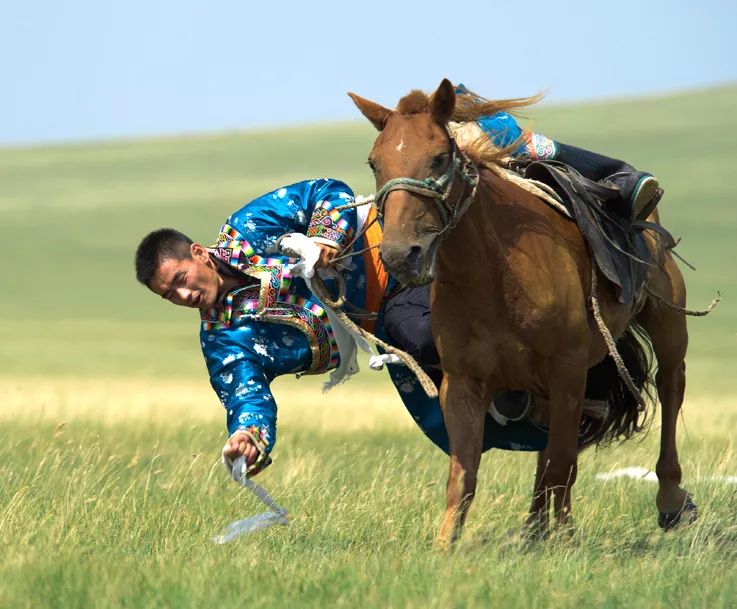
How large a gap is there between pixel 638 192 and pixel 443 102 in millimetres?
1785

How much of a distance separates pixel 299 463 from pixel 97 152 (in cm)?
4642

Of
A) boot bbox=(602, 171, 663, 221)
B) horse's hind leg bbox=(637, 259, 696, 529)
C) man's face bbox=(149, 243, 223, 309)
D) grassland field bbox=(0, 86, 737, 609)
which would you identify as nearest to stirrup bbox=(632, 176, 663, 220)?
boot bbox=(602, 171, 663, 221)

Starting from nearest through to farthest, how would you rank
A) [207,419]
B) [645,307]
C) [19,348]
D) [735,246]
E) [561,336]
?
[561,336] < [645,307] < [207,419] < [19,348] < [735,246]

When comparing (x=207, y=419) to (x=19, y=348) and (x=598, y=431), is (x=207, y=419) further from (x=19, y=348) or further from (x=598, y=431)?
(x=19, y=348)

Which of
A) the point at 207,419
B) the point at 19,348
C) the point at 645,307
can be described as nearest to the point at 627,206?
the point at 645,307

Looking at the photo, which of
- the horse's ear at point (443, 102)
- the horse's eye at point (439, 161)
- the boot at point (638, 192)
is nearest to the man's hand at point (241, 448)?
the horse's eye at point (439, 161)

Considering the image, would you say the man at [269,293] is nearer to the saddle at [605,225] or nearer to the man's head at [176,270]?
the man's head at [176,270]

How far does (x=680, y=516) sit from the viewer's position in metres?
7.27

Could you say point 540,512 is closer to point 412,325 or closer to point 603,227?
point 412,325

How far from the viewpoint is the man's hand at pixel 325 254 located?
6.61 meters

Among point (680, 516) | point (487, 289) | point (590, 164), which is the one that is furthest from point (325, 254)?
point (680, 516)

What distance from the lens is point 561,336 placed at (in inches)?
244

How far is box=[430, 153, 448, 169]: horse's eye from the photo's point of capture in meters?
5.55

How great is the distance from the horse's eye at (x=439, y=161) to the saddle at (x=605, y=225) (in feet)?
3.86
